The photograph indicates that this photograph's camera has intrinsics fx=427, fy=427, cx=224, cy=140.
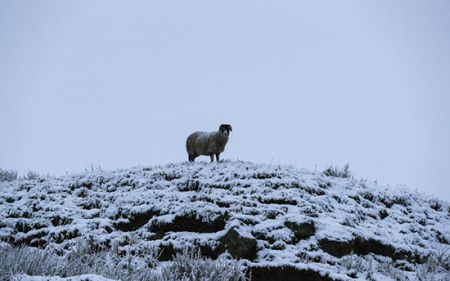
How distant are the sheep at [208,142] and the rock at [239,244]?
659 cm

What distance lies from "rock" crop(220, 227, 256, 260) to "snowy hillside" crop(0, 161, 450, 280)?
2cm

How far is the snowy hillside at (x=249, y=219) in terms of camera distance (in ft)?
25.3

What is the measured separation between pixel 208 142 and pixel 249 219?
6.47m

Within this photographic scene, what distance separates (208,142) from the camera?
1477 cm

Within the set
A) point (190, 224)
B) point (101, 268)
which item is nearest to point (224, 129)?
point (190, 224)

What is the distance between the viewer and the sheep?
46.9 ft

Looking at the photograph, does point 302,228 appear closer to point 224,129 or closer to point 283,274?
point 283,274

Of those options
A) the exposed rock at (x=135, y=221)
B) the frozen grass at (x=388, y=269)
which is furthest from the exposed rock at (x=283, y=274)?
the exposed rock at (x=135, y=221)

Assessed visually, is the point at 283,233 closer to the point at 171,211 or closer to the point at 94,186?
the point at 171,211

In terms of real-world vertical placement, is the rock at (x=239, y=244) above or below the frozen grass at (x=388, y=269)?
above

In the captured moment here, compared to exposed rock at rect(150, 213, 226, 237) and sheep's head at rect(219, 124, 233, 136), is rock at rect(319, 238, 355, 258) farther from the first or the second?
sheep's head at rect(219, 124, 233, 136)

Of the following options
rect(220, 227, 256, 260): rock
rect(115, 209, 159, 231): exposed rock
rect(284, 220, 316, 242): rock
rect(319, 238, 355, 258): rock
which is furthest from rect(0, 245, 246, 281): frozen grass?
rect(319, 238, 355, 258): rock

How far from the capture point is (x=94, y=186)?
11.8m

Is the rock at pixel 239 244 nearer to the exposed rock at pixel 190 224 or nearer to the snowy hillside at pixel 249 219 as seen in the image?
the snowy hillside at pixel 249 219
